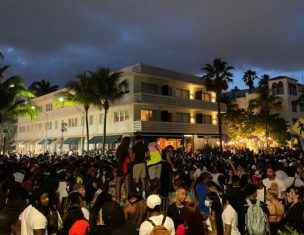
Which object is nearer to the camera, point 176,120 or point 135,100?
point 135,100

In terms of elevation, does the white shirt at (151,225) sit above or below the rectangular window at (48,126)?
below

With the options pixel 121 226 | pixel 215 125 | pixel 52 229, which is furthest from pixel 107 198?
pixel 215 125

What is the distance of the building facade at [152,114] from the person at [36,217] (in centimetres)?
2623

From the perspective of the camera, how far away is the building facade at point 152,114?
3219 centimetres

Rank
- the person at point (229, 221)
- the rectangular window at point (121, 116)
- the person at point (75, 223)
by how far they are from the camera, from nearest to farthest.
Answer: the person at point (75, 223) < the person at point (229, 221) < the rectangular window at point (121, 116)

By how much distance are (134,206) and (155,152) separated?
433cm

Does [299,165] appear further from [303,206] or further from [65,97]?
[65,97]

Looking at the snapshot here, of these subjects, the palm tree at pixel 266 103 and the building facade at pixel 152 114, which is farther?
the palm tree at pixel 266 103

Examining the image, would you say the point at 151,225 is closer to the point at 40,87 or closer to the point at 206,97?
the point at 206,97

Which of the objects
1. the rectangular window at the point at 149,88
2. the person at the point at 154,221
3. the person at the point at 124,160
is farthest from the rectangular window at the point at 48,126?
the person at the point at 154,221

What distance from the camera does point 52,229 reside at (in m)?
4.91

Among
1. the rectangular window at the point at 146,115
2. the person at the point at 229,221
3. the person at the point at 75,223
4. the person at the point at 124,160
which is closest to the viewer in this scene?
the person at the point at 75,223

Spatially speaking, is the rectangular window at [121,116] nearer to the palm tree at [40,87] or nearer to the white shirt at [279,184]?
the white shirt at [279,184]

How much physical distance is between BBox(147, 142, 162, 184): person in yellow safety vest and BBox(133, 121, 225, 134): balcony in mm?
21113
